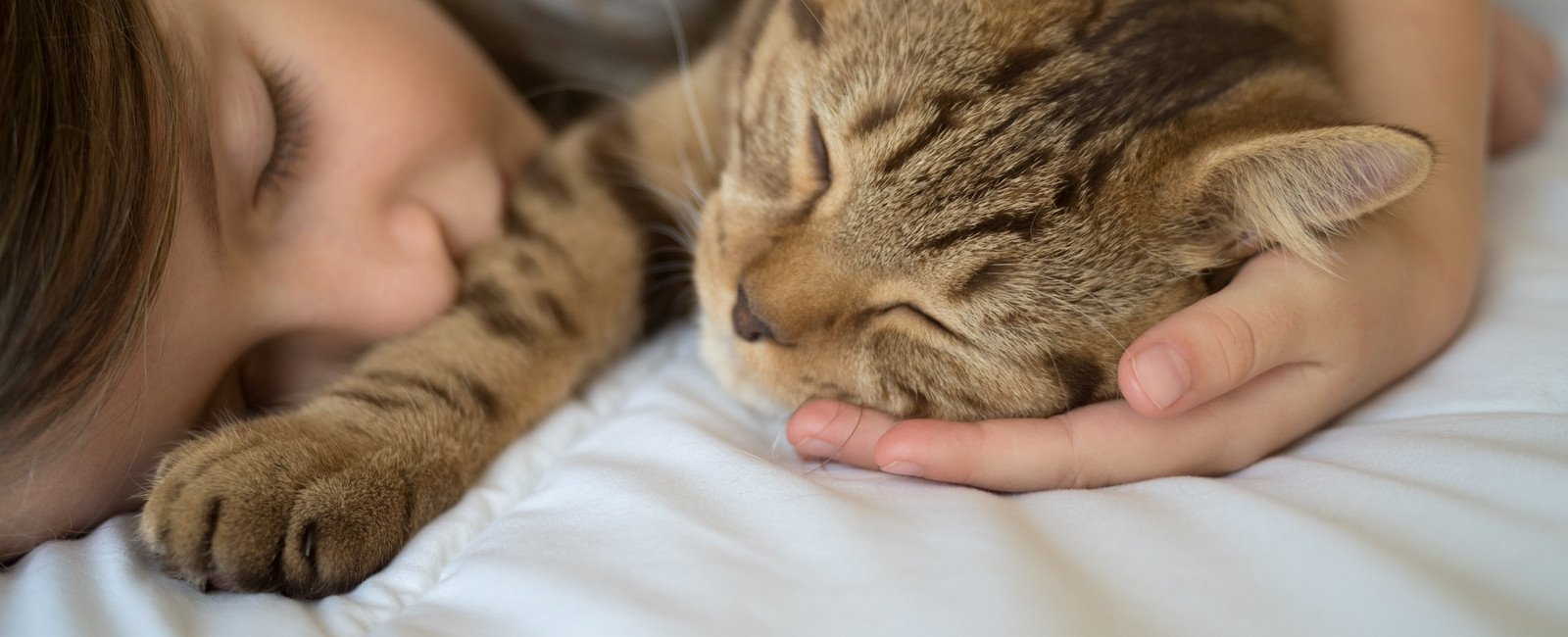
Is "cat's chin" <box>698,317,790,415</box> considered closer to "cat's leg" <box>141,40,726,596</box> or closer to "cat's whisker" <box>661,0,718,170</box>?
"cat's leg" <box>141,40,726,596</box>

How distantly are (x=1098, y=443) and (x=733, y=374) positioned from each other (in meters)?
0.42

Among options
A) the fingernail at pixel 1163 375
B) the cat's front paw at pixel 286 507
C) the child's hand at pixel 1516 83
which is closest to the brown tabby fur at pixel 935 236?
the cat's front paw at pixel 286 507

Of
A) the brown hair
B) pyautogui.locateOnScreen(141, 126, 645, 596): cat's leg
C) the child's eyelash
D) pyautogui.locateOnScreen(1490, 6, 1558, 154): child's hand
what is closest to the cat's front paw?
pyautogui.locateOnScreen(141, 126, 645, 596): cat's leg

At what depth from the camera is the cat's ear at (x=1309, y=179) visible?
706mm

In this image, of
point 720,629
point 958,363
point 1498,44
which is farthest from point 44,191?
point 1498,44

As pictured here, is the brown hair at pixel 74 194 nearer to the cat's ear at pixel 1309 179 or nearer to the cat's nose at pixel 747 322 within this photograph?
the cat's nose at pixel 747 322

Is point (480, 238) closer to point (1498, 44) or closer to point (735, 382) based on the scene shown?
point (735, 382)

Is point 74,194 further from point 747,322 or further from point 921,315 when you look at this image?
point 921,315

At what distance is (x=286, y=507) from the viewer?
0.77 metres

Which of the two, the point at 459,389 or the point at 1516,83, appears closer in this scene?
the point at 459,389

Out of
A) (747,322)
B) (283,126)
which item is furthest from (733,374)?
(283,126)

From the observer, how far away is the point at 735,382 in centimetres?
100

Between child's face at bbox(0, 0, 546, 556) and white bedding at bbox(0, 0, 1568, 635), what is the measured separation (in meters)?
0.11

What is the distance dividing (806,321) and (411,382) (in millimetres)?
474
